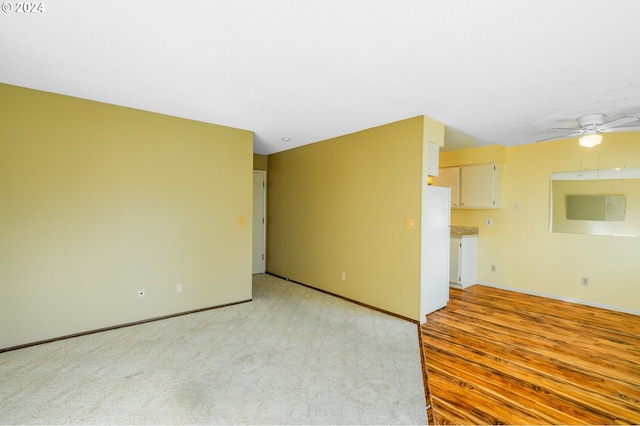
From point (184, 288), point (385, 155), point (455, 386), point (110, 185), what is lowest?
point (455, 386)

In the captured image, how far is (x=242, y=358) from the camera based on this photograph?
2752 millimetres

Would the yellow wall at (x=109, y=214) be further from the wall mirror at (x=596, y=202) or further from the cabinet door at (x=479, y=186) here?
the wall mirror at (x=596, y=202)

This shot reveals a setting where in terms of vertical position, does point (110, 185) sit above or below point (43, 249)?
above

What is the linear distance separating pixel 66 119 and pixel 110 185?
0.79 m

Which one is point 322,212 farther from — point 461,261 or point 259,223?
point 461,261

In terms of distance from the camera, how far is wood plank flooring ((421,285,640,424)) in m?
2.09

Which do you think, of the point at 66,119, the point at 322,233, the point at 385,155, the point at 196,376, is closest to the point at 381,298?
the point at 322,233

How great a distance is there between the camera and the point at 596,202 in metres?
4.42

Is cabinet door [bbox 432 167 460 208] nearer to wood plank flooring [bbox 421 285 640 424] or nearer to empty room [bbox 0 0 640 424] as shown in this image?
empty room [bbox 0 0 640 424]

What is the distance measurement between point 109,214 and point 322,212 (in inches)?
116

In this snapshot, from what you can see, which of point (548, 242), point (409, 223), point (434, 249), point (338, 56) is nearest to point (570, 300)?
point (548, 242)

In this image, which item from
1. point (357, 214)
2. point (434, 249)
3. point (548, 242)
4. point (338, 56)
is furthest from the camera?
point (548, 242)

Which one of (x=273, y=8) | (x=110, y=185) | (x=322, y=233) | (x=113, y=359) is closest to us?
(x=273, y=8)

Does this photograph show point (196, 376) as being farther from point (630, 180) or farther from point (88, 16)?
point (630, 180)
